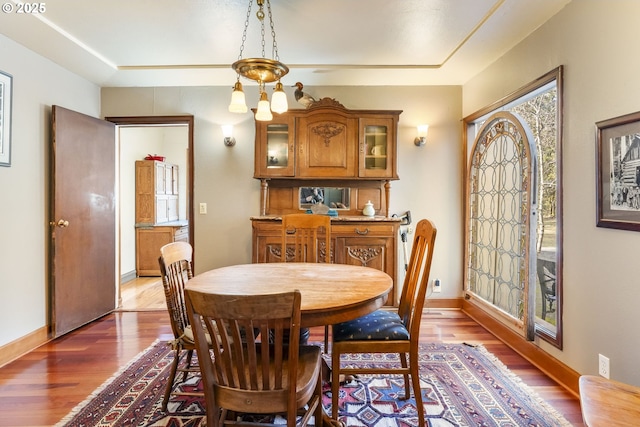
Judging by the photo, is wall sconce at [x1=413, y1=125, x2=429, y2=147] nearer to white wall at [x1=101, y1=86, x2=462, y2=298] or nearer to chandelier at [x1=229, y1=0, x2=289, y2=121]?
white wall at [x1=101, y1=86, x2=462, y2=298]

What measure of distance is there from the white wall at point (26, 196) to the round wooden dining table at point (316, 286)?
183 centimetres

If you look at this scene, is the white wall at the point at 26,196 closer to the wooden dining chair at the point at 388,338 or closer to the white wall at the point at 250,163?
the white wall at the point at 250,163

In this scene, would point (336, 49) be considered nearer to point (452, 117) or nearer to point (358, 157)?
point (358, 157)

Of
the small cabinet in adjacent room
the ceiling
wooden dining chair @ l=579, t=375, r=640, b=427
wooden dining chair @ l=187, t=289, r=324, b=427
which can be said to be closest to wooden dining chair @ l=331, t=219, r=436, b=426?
wooden dining chair @ l=187, t=289, r=324, b=427

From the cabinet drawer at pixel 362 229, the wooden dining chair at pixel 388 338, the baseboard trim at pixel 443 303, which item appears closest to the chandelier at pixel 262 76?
the wooden dining chair at pixel 388 338

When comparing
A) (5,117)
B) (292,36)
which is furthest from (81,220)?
(292,36)

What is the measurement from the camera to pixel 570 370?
212cm

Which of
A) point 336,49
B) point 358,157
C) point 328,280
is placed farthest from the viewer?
point 358,157

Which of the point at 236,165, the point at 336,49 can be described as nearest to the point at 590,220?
the point at 336,49

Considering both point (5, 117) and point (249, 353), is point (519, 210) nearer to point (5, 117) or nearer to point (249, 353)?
point (249, 353)

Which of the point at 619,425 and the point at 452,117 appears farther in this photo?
the point at 452,117

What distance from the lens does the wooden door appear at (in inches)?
116

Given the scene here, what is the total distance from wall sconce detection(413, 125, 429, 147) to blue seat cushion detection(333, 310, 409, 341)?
2.32m

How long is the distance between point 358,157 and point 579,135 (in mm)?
1818
